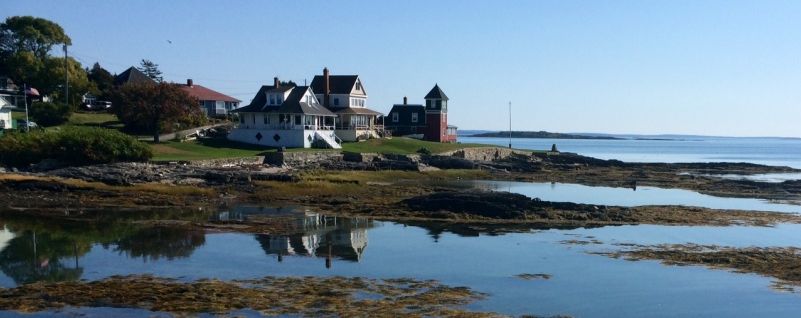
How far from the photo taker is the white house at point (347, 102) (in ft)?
258

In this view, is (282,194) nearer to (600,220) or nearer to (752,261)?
(600,220)

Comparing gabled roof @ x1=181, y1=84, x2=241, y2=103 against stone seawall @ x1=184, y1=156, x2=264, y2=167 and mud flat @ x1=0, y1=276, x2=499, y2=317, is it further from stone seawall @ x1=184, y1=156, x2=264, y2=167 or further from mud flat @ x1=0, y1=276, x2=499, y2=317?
mud flat @ x1=0, y1=276, x2=499, y2=317

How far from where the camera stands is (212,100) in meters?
83.1

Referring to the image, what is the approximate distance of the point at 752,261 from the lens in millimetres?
23844

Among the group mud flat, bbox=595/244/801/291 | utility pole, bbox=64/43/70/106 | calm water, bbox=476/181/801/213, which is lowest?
calm water, bbox=476/181/801/213

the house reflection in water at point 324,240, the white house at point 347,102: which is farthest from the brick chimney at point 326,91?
the house reflection in water at point 324,240

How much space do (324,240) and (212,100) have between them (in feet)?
193

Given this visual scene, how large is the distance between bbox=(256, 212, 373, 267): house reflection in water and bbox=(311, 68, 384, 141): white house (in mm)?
44969

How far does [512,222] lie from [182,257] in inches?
551

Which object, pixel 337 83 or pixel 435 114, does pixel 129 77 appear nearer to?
pixel 337 83

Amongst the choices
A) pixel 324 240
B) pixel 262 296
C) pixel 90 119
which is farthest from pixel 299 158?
pixel 262 296

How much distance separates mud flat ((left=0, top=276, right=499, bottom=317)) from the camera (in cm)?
1708

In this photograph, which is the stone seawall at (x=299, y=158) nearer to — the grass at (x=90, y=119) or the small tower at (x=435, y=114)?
the grass at (x=90, y=119)

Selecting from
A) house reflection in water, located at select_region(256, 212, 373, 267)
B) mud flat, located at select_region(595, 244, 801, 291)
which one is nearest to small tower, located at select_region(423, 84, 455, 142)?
house reflection in water, located at select_region(256, 212, 373, 267)
